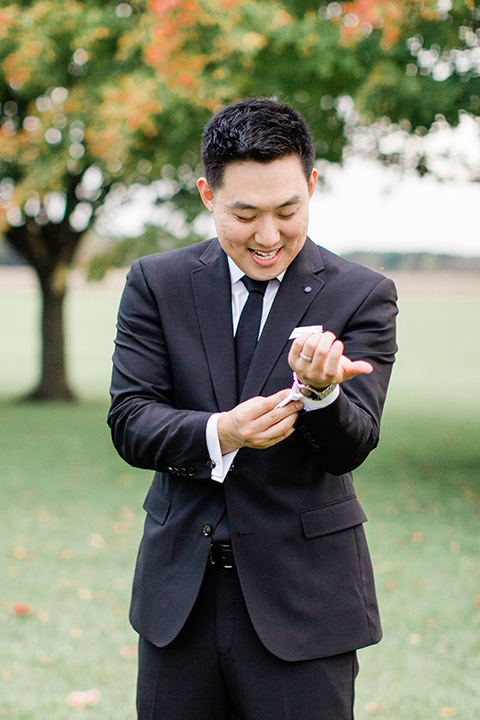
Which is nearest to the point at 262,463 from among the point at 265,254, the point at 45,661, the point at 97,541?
the point at 265,254

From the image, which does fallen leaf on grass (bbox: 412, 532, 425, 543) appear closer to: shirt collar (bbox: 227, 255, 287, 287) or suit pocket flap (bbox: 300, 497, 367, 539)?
suit pocket flap (bbox: 300, 497, 367, 539)

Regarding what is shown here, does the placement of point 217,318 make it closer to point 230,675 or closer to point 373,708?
point 230,675

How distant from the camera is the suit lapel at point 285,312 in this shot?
2219mm

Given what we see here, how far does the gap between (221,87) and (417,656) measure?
6.94m

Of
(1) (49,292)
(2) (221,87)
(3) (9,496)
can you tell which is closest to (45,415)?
(1) (49,292)

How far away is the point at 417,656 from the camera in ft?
16.7

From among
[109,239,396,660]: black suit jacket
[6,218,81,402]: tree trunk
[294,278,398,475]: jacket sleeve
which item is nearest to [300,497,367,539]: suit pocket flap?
[109,239,396,660]: black suit jacket

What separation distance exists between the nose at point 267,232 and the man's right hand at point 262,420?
0.43 meters

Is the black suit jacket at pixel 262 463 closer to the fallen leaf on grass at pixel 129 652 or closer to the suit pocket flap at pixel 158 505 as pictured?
the suit pocket flap at pixel 158 505

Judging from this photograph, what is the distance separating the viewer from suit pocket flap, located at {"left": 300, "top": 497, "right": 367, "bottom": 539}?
7.32 ft

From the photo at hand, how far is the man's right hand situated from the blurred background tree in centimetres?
701

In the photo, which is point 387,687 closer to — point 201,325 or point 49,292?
point 201,325

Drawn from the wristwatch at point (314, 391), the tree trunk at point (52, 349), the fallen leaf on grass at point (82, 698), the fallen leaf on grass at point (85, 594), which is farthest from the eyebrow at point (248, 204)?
the tree trunk at point (52, 349)

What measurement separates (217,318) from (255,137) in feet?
1.77
